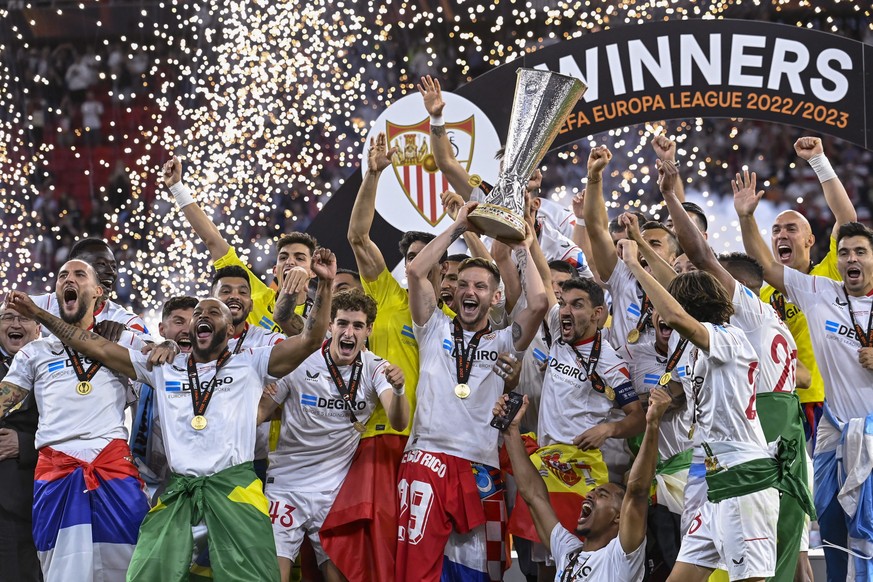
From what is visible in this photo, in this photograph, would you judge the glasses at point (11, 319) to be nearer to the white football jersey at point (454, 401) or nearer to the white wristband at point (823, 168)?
the white football jersey at point (454, 401)

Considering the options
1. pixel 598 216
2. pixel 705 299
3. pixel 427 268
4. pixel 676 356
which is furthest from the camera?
pixel 598 216

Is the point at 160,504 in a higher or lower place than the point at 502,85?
lower

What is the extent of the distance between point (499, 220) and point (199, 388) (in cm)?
145

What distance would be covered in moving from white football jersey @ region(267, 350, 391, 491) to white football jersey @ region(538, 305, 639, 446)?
776 millimetres

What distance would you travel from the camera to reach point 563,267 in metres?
5.77

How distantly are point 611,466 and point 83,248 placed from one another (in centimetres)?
286

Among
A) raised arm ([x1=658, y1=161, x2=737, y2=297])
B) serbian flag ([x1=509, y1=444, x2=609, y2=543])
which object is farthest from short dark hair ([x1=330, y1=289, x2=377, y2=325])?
raised arm ([x1=658, y1=161, x2=737, y2=297])

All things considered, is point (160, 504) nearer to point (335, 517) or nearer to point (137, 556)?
point (137, 556)

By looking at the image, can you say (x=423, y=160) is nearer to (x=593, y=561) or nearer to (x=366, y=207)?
(x=366, y=207)

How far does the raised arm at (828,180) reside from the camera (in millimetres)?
5828

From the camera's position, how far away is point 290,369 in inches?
196

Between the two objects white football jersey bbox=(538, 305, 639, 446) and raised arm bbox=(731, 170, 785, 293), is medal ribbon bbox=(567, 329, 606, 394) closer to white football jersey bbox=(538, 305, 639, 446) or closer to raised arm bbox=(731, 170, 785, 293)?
white football jersey bbox=(538, 305, 639, 446)

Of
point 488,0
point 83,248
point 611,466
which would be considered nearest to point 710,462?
point 611,466

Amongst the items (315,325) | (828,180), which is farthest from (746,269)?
(315,325)
